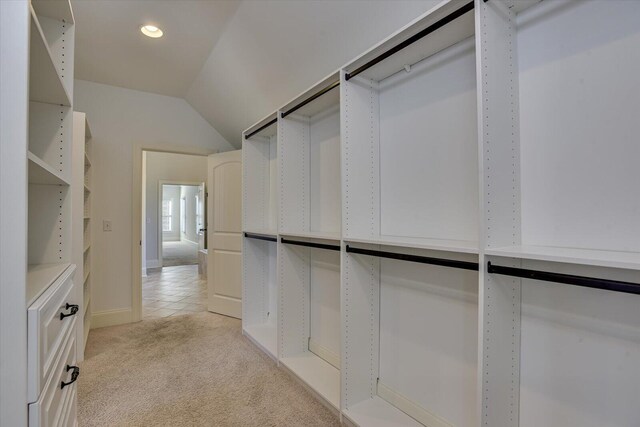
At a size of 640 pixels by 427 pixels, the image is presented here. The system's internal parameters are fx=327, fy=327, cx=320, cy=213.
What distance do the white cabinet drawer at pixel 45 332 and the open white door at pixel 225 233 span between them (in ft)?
8.58

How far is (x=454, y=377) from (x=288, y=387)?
3.98 ft

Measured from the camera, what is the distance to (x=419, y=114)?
1807 millimetres

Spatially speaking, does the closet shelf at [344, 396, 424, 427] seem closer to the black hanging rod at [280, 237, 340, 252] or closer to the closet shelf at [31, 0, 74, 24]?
the black hanging rod at [280, 237, 340, 252]

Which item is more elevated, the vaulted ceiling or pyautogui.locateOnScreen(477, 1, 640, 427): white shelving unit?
the vaulted ceiling

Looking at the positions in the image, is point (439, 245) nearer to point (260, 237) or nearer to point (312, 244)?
point (312, 244)

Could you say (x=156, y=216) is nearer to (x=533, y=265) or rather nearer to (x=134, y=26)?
(x=134, y=26)

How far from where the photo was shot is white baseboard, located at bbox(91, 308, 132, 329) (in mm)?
→ 3602

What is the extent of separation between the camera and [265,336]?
10.2ft

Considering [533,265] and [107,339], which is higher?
[533,265]

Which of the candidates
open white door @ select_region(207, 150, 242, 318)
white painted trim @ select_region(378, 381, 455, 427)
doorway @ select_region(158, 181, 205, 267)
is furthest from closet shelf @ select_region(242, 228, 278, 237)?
doorway @ select_region(158, 181, 205, 267)

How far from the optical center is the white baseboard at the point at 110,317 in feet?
11.8

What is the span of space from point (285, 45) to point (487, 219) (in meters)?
1.93

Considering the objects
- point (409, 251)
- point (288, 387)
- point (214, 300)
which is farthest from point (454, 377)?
point (214, 300)

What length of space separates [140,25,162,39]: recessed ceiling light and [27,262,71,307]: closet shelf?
2.11m
